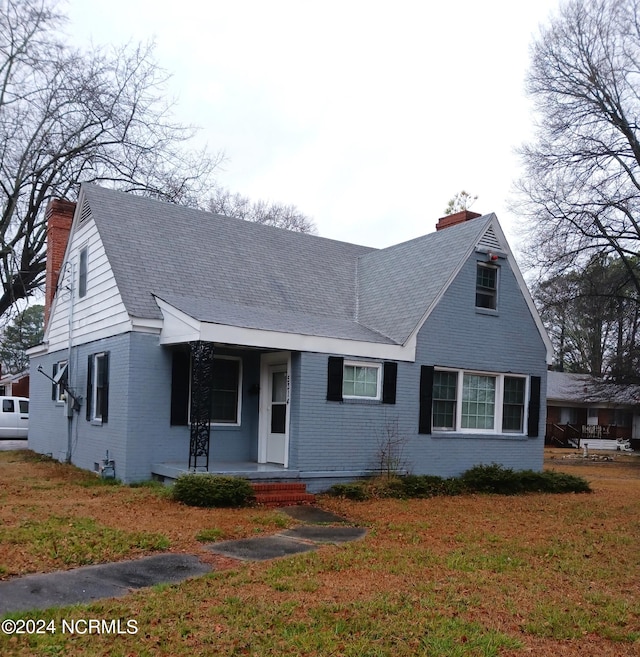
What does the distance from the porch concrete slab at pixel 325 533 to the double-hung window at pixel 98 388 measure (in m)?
5.77

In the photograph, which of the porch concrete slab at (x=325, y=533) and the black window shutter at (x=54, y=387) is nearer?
the porch concrete slab at (x=325, y=533)

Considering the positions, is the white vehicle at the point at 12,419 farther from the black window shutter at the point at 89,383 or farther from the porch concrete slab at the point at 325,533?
the porch concrete slab at the point at 325,533

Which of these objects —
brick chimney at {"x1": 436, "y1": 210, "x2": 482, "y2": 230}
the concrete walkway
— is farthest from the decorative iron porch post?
brick chimney at {"x1": 436, "y1": 210, "x2": 482, "y2": 230}

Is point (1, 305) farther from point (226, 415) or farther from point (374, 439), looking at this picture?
point (374, 439)

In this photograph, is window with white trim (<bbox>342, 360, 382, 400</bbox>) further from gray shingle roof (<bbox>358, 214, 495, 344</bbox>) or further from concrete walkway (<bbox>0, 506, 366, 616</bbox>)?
concrete walkway (<bbox>0, 506, 366, 616</bbox>)

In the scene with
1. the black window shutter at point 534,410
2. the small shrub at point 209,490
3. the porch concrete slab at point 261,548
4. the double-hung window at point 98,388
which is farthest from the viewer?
the black window shutter at point 534,410

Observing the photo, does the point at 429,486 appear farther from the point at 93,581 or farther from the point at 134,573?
the point at 93,581

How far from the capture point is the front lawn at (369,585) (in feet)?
17.5

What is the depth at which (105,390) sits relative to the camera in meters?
14.1

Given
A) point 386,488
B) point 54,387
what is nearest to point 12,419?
point 54,387

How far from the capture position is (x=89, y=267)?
1555 cm

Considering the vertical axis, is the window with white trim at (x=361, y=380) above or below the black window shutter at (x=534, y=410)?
above

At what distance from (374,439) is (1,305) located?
59.0 ft

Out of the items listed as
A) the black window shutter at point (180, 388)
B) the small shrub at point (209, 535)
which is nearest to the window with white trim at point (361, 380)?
the black window shutter at point (180, 388)
